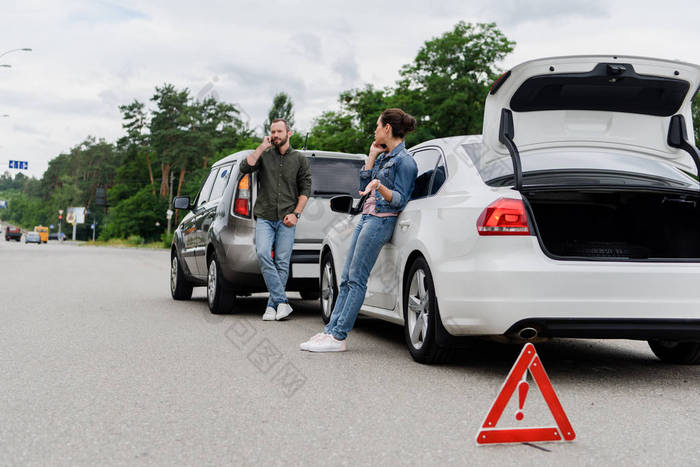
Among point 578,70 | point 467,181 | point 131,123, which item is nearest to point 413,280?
point 467,181

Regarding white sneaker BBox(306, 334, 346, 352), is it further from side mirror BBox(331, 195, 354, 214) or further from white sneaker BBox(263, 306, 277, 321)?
white sneaker BBox(263, 306, 277, 321)

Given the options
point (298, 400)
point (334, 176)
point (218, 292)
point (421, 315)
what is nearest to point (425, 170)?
point (421, 315)

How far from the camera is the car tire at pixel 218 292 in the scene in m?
9.39

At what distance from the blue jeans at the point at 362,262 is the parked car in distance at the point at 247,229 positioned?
259cm

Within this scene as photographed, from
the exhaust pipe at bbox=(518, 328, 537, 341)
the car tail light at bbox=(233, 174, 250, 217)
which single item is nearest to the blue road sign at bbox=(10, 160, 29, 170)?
the car tail light at bbox=(233, 174, 250, 217)

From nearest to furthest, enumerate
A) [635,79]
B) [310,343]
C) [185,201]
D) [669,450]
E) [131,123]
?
[669,450]
[635,79]
[310,343]
[185,201]
[131,123]

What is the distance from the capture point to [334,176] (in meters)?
9.74

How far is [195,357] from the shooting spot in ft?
21.0

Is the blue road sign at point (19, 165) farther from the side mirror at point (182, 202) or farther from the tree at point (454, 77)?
the side mirror at point (182, 202)

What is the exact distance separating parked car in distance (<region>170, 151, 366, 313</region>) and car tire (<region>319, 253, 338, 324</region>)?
652 millimetres

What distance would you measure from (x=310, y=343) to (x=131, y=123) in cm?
8527

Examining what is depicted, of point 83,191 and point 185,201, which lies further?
point 83,191

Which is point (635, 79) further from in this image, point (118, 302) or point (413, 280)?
point (118, 302)

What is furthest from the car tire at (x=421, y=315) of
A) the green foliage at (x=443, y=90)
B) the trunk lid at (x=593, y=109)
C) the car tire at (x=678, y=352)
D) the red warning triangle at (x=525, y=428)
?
the green foliage at (x=443, y=90)
